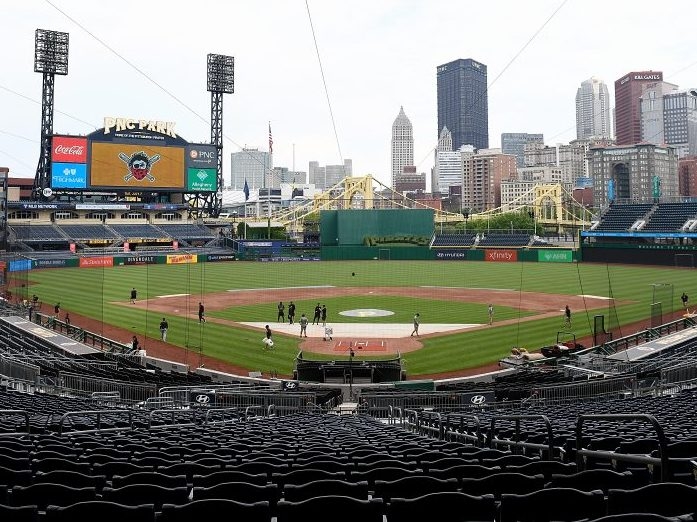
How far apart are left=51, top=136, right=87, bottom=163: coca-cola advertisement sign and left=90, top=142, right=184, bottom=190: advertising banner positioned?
1320 millimetres

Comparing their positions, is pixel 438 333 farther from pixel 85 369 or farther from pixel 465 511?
pixel 465 511

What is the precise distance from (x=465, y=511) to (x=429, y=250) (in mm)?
92836

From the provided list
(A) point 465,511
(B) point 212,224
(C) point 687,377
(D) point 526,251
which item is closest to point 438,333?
(C) point 687,377

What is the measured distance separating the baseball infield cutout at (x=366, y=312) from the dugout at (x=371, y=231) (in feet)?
176

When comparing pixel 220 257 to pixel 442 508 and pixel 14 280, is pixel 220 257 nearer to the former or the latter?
pixel 14 280

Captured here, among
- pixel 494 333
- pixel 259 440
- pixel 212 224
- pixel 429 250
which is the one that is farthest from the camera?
pixel 212 224

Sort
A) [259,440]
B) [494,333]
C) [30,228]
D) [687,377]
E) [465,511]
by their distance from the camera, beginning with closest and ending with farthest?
[465,511] < [259,440] < [687,377] < [494,333] < [30,228]

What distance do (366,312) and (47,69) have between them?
72384 millimetres

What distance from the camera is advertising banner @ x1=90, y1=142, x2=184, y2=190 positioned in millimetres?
91812

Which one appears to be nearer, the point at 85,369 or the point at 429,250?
the point at 85,369

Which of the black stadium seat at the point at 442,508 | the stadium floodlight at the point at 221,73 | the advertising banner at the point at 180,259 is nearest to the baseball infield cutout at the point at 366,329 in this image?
the black stadium seat at the point at 442,508

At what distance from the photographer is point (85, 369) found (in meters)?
22.0

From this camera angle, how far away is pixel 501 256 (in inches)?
3588

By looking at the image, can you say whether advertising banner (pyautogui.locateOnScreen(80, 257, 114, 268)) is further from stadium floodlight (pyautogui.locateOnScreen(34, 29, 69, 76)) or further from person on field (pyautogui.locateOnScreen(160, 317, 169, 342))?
person on field (pyautogui.locateOnScreen(160, 317, 169, 342))
